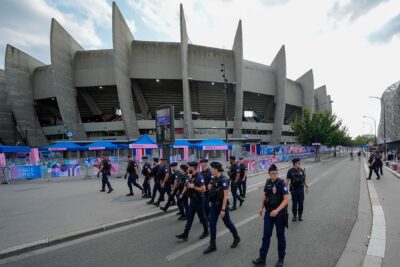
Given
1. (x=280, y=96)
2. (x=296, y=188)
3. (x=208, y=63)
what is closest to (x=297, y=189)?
(x=296, y=188)

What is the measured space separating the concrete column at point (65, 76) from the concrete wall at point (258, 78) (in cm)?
3392

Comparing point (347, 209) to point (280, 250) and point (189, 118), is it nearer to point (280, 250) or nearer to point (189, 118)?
point (280, 250)

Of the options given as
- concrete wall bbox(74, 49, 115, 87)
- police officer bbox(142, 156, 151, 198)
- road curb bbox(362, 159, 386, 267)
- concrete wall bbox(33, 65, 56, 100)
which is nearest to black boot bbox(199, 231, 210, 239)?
road curb bbox(362, 159, 386, 267)

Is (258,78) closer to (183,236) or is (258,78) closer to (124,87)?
(124,87)

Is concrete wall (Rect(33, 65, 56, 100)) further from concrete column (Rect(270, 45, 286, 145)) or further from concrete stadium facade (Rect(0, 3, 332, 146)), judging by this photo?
concrete column (Rect(270, 45, 286, 145))

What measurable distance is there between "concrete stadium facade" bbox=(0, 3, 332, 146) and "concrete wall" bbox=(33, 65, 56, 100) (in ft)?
0.65

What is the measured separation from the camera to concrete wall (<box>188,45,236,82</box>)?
123 feet

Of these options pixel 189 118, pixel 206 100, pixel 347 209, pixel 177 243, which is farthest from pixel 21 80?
pixel 347 209

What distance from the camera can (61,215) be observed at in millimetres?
6078

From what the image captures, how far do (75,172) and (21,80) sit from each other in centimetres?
3867

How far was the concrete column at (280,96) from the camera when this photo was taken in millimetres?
43625

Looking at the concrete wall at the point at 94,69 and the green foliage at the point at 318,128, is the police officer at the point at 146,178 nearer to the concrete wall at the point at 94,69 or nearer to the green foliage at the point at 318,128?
the green foliage at the point at 318,128

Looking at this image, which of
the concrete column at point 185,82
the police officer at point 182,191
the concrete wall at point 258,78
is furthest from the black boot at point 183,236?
the concrete wall at point 258,78

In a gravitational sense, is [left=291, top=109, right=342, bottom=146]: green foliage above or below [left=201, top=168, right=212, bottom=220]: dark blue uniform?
above
